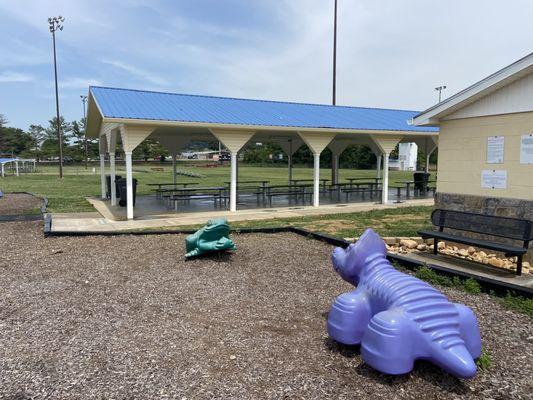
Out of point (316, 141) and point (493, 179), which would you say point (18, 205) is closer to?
point (316, 141)

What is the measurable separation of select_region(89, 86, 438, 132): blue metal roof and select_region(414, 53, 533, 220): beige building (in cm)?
586

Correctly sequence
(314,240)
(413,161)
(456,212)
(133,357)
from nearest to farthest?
1. (133,357)
2. (456,212)
3. (314,240)
4. (413,161)

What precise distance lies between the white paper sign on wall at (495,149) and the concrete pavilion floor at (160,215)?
18.8ft

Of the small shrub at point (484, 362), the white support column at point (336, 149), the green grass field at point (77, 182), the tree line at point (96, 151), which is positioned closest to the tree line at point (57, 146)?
the tree line at point (96, 151)

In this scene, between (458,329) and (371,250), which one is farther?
(371,250)

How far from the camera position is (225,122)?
12.1 m

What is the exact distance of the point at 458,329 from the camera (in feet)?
10.0

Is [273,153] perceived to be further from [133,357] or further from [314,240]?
[133,357]

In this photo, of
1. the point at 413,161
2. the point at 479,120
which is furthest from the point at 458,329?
the point at 413,161

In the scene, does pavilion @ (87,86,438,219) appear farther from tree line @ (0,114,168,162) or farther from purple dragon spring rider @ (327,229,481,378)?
tree line @ (0,114,168,162)

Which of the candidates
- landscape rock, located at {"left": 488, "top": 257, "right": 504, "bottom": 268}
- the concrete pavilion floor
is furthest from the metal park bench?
the concrete pavilion floor

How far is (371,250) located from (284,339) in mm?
1104

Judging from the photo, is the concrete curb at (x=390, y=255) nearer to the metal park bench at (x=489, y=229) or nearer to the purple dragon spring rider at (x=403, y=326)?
the metal park bench at (x=489, y=229)

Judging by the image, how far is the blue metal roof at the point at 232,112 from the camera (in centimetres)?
1165
